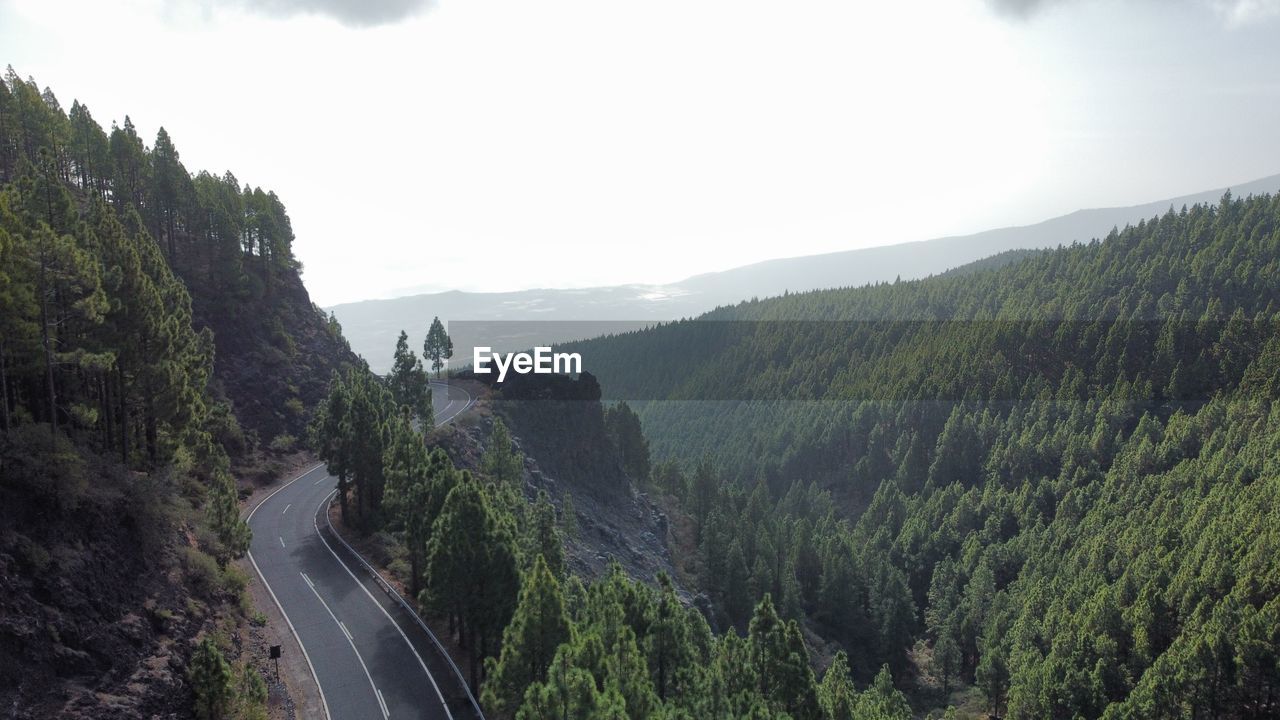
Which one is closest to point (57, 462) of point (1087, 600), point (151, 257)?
point (151, 257)

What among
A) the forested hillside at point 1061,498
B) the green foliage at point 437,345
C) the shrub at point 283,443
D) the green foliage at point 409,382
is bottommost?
the forested hillside at point 1061,498

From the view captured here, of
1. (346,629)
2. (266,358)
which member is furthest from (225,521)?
(266,358)

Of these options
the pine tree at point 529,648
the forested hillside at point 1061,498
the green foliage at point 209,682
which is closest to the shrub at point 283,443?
the green foliage at point 209,682

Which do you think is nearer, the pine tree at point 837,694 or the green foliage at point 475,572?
the green foliage at point 475,572

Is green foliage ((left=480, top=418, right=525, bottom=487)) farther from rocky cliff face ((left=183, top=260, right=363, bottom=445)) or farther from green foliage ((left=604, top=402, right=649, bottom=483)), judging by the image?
green foliage ((left=604, top=402, right=649, bottom=483))

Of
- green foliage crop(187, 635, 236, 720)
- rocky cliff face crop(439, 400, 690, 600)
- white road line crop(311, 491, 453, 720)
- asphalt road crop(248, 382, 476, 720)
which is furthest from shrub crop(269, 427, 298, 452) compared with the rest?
green foliage crop(187, 635, 236, 720)

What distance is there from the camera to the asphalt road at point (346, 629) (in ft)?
109

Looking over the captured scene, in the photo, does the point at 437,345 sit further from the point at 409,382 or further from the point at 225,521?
the point at 225,521

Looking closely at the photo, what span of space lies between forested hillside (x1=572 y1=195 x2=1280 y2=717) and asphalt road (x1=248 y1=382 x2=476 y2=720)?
55865 millimetres

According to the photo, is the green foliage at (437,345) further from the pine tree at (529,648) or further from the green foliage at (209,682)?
the pine tree at (529,648)

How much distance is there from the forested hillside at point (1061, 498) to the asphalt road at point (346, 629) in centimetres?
5586

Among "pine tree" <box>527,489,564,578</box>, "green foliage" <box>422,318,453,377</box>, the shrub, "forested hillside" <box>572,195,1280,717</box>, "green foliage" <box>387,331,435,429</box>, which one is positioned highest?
"green foliage" <box>422,318,453,377</box>

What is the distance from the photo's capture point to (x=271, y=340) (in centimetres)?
8069

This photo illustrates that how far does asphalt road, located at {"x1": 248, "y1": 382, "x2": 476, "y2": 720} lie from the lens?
3309 cm
